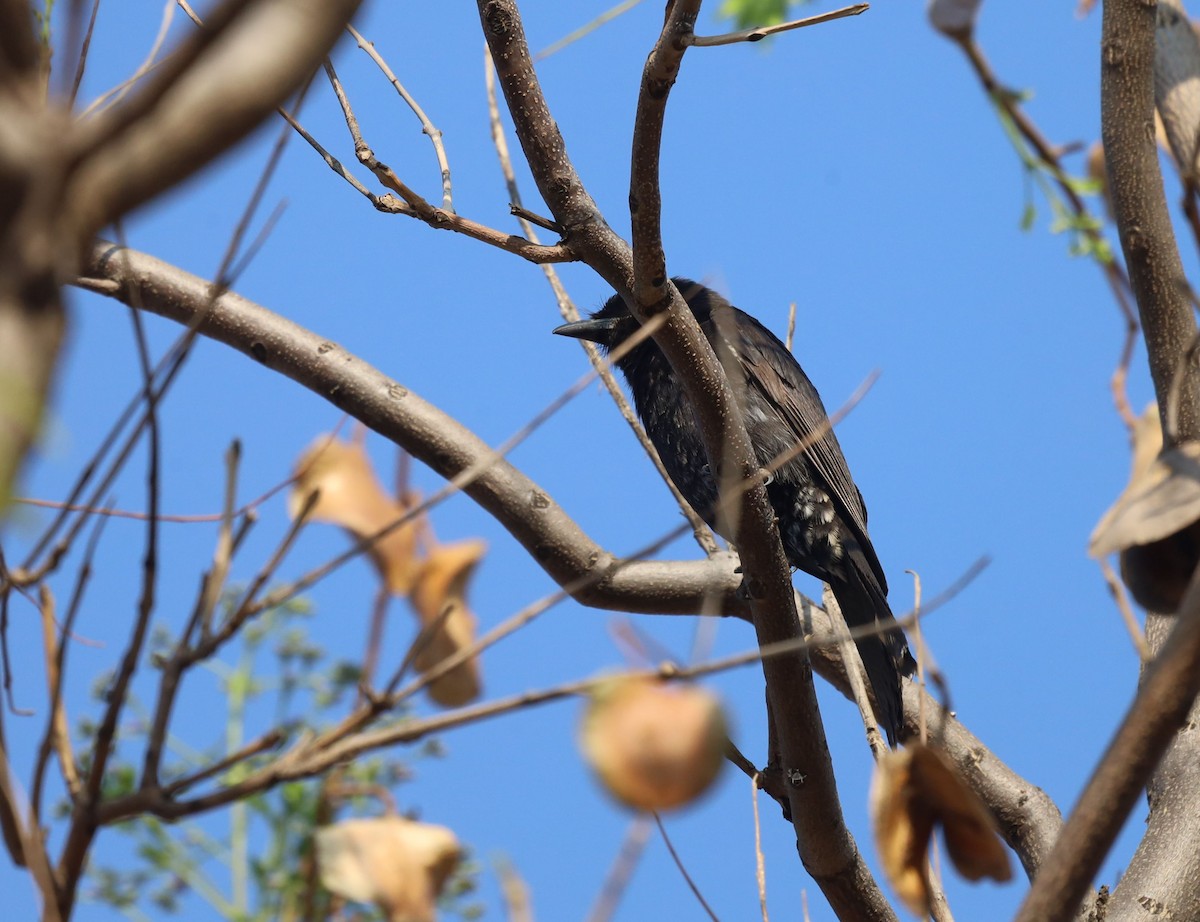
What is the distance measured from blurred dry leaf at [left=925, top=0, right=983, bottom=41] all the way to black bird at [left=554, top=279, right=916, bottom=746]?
3.18 metres

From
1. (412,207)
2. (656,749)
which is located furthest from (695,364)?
(656,749)

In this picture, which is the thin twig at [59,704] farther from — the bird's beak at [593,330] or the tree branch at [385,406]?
the bird's beak at [593,330]

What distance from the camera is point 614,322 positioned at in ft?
16.5

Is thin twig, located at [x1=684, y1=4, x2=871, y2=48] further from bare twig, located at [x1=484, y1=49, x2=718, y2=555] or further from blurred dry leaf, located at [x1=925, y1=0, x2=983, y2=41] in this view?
bare twig, located at [x1=484, y1=49, x2=718, y2=555]

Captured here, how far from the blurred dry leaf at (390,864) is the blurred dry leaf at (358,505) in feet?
0.74

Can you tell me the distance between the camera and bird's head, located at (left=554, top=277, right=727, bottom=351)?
4898mm

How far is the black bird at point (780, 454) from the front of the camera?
179 inches

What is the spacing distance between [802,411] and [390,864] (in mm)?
4021

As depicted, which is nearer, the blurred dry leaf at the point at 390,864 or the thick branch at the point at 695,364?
the blurred dry leaf at the point at 390,864

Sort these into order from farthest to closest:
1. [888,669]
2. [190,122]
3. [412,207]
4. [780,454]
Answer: [780,454]
[888,669]
[412,207]
[190,122]

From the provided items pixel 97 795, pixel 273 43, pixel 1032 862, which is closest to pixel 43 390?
pixel 273 43

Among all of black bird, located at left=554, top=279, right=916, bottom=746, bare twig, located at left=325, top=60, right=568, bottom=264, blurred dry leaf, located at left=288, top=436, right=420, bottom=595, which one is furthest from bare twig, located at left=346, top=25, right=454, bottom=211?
black bird, located at left=554, top=279, right=916, bottom=746

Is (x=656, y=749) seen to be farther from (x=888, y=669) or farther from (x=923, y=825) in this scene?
(x=888, y=669)

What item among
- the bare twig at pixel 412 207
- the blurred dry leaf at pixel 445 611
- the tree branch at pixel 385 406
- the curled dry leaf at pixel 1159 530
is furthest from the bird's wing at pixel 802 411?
the blurred dry leaf at pixel 445 611
